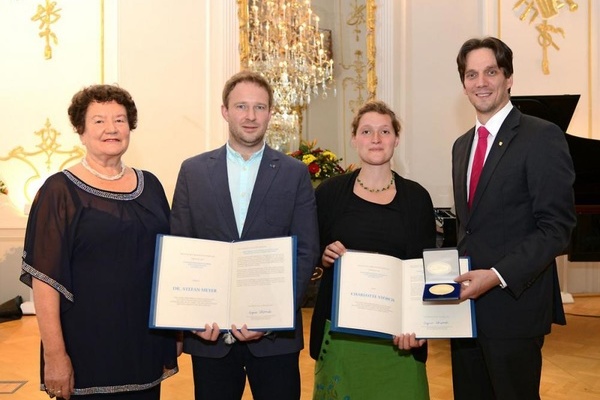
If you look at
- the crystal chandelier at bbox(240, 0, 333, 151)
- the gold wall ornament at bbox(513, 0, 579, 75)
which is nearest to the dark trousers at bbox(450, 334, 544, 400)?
the crystal chandelier at bbox(240, 0, 333, 151)

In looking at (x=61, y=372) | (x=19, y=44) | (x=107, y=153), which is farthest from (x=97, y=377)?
(x=19, y=44)

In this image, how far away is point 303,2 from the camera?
24.6ft

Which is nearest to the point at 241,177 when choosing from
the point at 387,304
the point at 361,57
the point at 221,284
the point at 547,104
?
the point at 221,284

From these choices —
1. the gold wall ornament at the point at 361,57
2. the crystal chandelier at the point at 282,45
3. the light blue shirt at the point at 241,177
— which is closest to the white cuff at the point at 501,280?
the light blue shirt at the point at 241,177

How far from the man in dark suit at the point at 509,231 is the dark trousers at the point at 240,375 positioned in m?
0.68

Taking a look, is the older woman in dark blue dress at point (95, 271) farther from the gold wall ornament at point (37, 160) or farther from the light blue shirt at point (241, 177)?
the gold wall ornament at point (37, 160)

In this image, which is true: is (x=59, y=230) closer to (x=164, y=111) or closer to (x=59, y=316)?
(x=59, y=316)

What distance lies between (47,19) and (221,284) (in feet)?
18.5

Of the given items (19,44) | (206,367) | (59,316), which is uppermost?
(19,44)

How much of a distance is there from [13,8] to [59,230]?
5576 millimetres

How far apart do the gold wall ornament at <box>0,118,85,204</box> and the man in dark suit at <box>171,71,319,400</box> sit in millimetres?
4942

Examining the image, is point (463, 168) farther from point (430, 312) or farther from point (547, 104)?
point (547, 104)

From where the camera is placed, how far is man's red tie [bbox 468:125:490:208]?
231cm

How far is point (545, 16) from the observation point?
23.6ft
